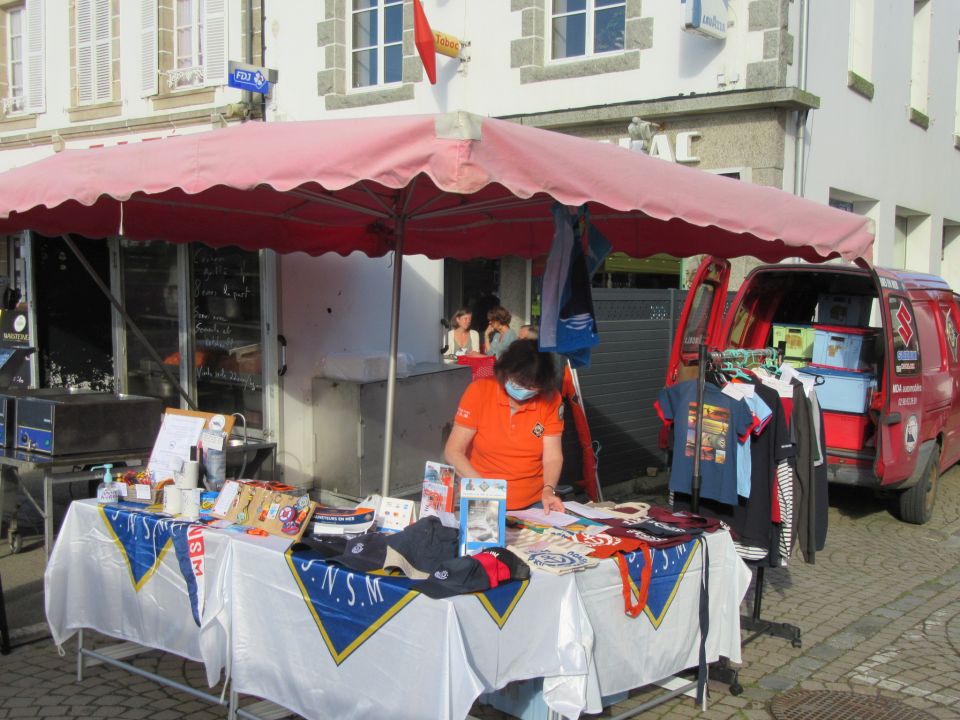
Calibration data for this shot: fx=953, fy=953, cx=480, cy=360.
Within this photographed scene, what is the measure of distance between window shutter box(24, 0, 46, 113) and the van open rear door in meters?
12.4

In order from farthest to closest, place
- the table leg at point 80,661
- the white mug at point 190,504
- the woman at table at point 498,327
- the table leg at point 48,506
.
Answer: the woman at table at point 498,327
the table leg at point 48,506
the table leg at point 80,661
the white mug at point 190,504

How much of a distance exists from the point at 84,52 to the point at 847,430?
11.6 meters

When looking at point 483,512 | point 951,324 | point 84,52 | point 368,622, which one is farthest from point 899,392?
point 84,52

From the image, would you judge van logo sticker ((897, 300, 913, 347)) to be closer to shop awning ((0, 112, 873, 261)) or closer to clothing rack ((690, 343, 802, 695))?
shop awning ((0, 112, 873, 261))

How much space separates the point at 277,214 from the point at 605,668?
133 inches

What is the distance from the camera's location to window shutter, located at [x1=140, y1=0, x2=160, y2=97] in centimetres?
1273

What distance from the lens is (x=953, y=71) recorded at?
15.2m

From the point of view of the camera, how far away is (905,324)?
7.66 m

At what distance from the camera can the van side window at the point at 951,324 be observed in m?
8.71

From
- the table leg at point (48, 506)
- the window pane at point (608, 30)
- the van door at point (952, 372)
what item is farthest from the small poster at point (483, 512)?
the window pane at point (608, 30)

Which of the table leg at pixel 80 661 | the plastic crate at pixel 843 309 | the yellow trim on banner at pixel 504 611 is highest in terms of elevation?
the plastic crate at pixel 843 309

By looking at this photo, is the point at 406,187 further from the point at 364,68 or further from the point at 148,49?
the point at 148,49

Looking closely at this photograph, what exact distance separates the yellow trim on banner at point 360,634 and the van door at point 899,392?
5192 mm

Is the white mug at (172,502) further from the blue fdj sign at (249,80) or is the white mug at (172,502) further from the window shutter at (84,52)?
the window shutter at (84,52)
